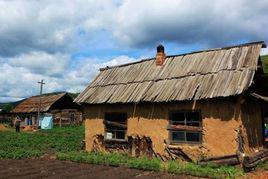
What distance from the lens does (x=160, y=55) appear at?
675 inches

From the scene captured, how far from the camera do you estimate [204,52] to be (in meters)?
16.0

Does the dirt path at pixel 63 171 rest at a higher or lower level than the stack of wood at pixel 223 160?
lower

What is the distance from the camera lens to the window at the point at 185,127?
13.7 meters

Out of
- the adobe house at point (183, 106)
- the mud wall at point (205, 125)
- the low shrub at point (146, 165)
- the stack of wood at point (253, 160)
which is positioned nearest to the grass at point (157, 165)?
the low shrub at point (146, 165)

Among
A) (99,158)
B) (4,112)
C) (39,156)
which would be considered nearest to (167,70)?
(99,158)

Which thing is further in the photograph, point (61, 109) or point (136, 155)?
point (61, 109)

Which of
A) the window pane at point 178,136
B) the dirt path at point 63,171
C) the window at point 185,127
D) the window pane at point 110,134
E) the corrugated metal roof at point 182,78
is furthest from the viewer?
the window pane at point 110,134

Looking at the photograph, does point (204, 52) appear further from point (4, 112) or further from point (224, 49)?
point (4, 112)

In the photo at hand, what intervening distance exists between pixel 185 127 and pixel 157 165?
2.02m

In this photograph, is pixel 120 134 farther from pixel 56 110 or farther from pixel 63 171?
pixel 56 110

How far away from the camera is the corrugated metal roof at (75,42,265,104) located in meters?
13.1

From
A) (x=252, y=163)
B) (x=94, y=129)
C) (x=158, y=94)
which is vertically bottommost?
(x=252, y=163)

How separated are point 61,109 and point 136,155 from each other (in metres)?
28.2

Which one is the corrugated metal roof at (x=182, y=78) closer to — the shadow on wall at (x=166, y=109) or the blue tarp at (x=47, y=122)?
the shadow on wall at (x=166, y=109)
